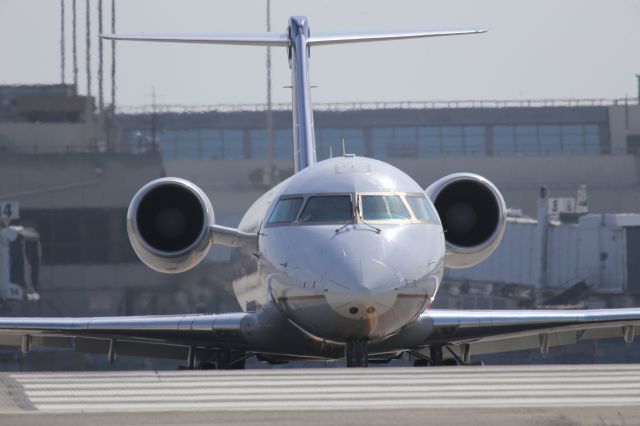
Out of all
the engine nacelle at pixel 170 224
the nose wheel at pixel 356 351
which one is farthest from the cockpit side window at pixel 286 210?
the engine nacelle at pixel 170 224

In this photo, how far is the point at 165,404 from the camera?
24.8 ft

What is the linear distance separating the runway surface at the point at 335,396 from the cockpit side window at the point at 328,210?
4571 mm

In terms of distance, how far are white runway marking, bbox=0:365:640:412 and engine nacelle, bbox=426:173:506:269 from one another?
22.4ft

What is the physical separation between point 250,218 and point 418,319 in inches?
121

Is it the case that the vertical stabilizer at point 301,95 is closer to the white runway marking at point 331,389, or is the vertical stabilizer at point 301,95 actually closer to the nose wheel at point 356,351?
the nose wheel at point 356,351

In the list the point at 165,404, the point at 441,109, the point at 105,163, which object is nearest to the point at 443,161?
the point at 441,109

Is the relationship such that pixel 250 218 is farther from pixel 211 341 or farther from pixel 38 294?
pixel 38 294

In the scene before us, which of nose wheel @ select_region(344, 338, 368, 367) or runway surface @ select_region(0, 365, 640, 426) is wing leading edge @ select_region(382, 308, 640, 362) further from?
runway surface @ select_region(0, 365, 640, 426)

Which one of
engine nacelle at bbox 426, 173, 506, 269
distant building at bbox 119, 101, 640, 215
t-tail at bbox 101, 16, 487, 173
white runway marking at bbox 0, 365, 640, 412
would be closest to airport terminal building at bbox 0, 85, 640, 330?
distant building at bbox 119, 101, 640, 215

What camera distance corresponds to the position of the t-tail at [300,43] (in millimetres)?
19172

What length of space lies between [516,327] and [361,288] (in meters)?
3.87

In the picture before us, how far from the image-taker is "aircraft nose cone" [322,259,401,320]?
12266 millimetres

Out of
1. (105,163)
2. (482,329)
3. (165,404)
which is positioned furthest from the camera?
(105,163)

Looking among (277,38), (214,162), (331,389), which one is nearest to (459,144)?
(214,162)
